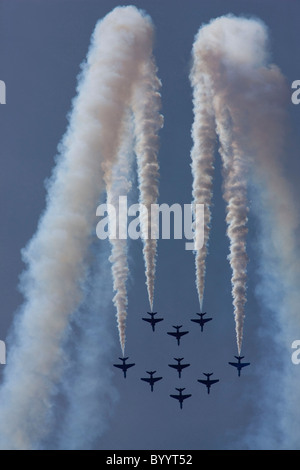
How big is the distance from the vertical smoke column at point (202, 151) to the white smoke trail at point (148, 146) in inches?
71.3

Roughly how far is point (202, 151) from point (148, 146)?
2586 millimetres

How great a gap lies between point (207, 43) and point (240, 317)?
13.3 m

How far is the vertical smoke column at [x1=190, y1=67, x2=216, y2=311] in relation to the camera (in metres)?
91.1

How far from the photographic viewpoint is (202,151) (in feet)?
299

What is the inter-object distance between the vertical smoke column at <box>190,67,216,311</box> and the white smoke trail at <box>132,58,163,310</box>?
1.81m

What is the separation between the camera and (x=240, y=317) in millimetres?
92562

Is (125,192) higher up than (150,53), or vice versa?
(150,53)

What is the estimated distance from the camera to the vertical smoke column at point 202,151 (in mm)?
91125
